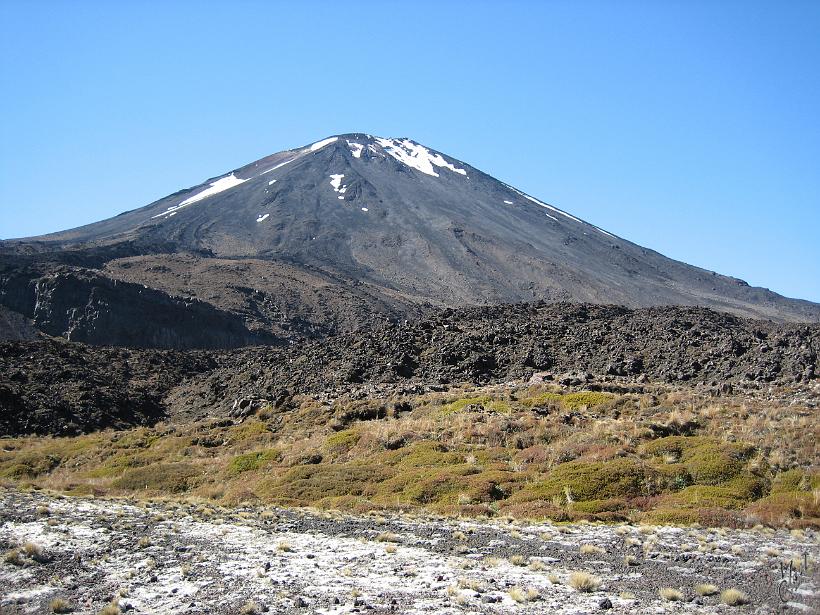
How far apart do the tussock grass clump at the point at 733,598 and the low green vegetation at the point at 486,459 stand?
20.6 feet

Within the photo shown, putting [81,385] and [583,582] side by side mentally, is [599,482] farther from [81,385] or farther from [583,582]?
[81,385]

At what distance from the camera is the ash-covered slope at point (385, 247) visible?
342 ft

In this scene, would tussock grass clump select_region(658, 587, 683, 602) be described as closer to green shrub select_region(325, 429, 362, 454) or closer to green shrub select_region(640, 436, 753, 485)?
green shrub select_region(640, 436, 753, 485)

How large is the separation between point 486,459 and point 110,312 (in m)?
60.8

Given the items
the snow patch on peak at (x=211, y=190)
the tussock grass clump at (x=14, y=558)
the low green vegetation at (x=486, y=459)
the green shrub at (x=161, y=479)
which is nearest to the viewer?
the tussock grass clump at (x=14, y=558)

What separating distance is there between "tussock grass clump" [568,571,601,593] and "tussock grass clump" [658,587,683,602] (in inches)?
→ 40.7

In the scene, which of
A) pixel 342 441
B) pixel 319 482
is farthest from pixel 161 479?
pixel 319 482

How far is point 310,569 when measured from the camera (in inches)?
502

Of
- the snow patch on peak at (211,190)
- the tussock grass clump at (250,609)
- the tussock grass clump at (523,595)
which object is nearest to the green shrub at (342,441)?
the tussock grass clump at (250,609)

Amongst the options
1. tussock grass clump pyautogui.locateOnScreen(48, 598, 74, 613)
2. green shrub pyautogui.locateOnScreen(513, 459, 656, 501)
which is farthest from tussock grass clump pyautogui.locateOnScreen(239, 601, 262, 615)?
green shrub pyautogui.locateOnScreen(513, 459, 656, 501)

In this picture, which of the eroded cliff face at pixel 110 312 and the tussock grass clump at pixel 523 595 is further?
the eroded cliff face at pixel 110 312

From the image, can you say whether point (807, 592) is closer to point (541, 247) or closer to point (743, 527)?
point (743, 527)

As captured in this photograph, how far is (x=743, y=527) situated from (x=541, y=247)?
13550 centimetres

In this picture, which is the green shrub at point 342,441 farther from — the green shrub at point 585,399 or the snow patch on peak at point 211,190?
the snow patch on peak at point 211,190
